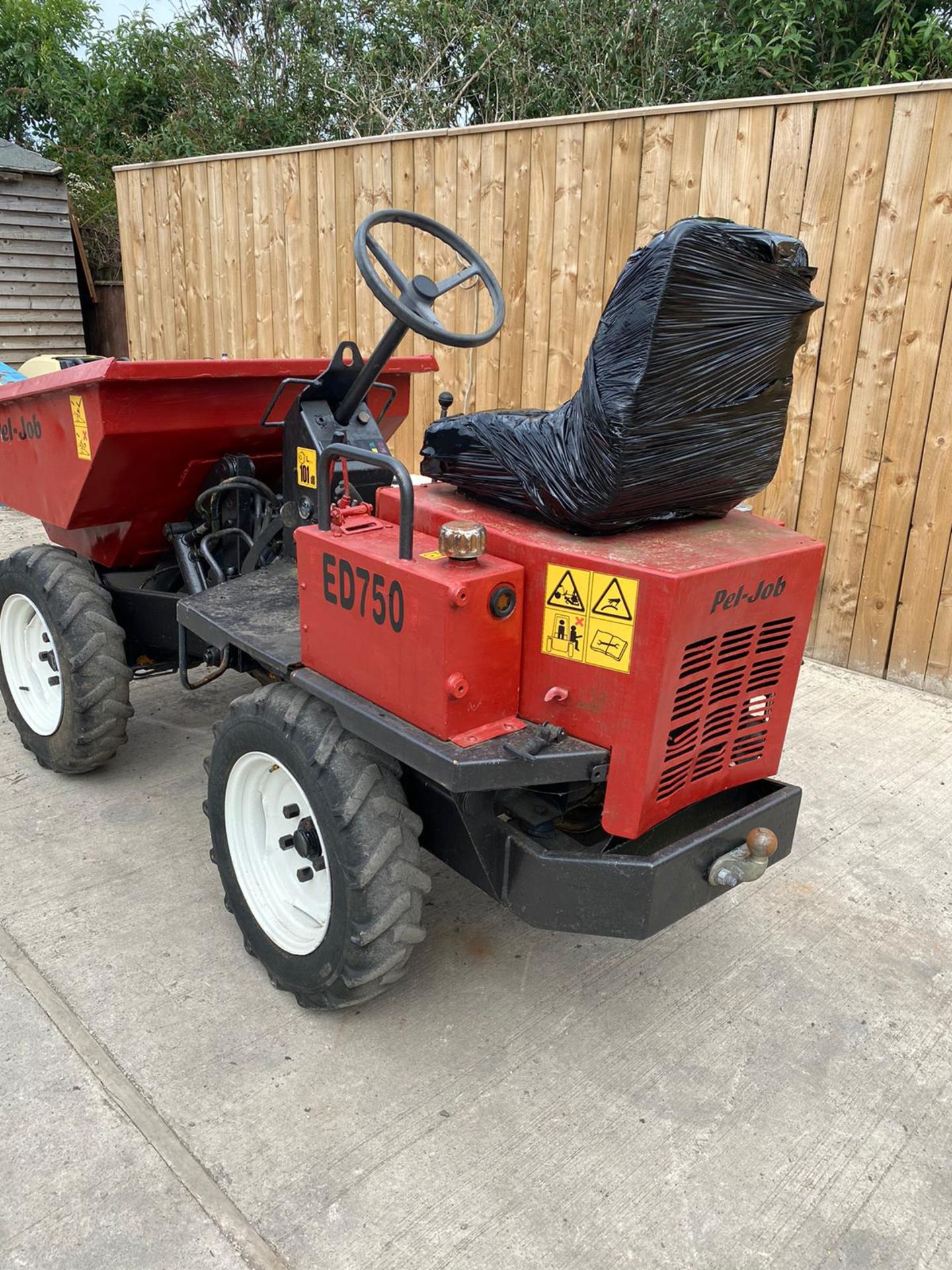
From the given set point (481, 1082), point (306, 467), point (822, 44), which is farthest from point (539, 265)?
point (822, 44)

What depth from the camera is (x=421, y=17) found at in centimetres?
1068

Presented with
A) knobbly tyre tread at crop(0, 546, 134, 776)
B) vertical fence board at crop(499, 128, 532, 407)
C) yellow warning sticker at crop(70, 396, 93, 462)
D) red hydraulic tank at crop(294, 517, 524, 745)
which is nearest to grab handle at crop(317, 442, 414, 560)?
red hydraulic tank at crop(294, 517, 524, 745)

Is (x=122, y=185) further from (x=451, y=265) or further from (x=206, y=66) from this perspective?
(x=206, y=66)

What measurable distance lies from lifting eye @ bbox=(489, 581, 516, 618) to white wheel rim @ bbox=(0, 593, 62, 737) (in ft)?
7.53

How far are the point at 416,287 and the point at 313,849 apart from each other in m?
1.54

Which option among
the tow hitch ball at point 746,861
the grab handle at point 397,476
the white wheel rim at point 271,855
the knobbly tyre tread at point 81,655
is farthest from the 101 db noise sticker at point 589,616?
the knobbly tyre tread at point 81,655

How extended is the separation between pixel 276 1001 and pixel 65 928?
736 millimetres

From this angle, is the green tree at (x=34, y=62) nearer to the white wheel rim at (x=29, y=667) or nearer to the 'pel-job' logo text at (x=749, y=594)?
the white wheel rim at (x=29, y=667)

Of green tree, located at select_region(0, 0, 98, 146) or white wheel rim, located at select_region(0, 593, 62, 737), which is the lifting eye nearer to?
white wheel rim, located at select_region(0, 593, 62, 737)

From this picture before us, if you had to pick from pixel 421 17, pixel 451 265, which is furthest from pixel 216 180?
pixel 421 17

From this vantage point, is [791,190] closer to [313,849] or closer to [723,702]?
[723,702]

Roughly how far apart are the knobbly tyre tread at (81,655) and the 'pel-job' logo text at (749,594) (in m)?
2.29

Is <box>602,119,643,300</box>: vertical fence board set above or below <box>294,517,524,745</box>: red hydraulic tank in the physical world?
above

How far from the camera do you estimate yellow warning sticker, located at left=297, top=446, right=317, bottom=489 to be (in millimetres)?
3014
